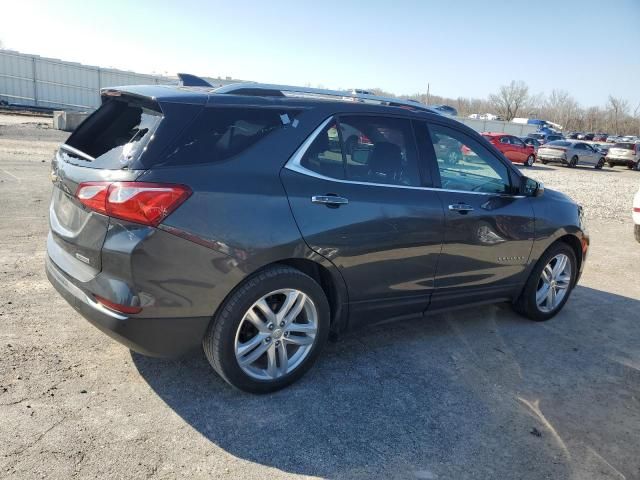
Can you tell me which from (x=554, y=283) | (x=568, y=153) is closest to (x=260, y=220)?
(x=554, y=283)

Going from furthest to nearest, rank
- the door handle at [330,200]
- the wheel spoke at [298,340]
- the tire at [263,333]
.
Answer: the wheel spoke at [298,340] < the door handle at [330,200] < the tire at [263,333]

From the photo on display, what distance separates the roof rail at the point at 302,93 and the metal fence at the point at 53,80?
2937cm

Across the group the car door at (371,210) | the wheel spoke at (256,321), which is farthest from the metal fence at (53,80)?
the wheel spoke at (256,321)

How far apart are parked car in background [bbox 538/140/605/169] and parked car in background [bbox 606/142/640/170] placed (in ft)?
10.4

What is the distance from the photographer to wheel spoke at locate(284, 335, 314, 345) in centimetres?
333

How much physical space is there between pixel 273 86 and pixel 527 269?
9.38 feet

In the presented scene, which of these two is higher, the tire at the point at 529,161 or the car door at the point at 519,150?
the car door at the point at 519,150

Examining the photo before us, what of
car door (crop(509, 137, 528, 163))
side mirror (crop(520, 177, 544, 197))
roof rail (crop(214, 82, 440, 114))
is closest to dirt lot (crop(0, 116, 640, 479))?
side mirror (crop(520, 177, 544, 197))

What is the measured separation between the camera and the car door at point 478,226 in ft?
13.2

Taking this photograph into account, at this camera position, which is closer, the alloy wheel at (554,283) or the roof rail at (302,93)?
the roof rail at (302,93)

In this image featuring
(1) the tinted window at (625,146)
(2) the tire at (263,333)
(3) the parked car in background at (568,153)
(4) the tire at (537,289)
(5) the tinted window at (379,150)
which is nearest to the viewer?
(2) the tire at (263,333)

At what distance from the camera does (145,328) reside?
2.83 meters

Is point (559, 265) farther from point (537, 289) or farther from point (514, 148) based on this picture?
point (514, 148)

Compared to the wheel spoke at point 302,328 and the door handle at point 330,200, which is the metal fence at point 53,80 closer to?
the door handle at point 330,200
